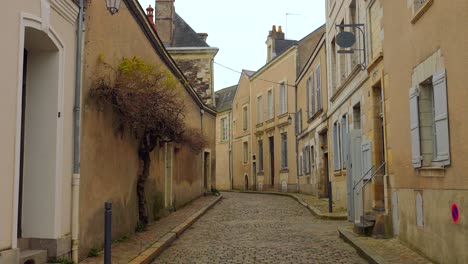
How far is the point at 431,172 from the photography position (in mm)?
6750

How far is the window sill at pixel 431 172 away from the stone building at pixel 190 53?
62.8 ft

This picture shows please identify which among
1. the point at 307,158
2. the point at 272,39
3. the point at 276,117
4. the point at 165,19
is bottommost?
the point at 307,158

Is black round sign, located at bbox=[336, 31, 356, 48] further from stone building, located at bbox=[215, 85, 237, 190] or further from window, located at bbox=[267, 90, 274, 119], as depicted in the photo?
stone building, located at bbox=[215, 85, 237, 190]

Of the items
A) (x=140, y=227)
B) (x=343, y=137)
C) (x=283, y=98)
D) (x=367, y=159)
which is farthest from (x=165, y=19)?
(x=140, y=227)

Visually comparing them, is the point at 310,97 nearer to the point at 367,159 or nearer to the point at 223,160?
the point at 367,159

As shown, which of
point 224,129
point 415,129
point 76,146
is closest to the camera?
point 76,146

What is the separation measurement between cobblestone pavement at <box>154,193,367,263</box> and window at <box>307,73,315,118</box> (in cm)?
701

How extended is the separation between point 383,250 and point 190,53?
63.4 feet

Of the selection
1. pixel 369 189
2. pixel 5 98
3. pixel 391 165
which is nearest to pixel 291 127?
pixel 369 189

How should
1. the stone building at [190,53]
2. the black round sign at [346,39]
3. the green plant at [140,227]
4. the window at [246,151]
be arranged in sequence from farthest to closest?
the window at [246,151], the stone building at [190,53], the black round sign at [346,39], the green plant at [140,227]

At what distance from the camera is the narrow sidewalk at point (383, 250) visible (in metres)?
7.05

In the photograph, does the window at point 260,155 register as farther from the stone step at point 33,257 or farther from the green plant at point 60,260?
the stone step at point 33,257

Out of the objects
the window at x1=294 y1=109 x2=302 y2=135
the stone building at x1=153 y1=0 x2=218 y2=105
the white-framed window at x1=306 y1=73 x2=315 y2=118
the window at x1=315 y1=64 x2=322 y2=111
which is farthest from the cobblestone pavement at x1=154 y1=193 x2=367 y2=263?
the stone building at x1=153 y1=0 x2=218 y2=105

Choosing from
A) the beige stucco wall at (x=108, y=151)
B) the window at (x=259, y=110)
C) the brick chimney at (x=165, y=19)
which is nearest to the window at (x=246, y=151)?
the window at (x=259, y=110)
